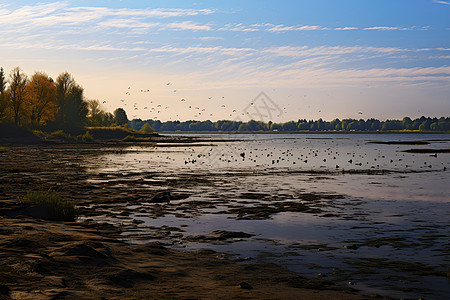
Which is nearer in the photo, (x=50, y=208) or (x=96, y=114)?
(x=50, y=208)

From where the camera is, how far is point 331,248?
11.2m

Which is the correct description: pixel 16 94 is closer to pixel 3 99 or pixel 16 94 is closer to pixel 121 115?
pixel 3 99

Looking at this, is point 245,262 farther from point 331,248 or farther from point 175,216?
point 175,216

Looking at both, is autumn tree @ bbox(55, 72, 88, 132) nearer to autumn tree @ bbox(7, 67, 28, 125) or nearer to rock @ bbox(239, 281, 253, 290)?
autumn tree @ bbox(7, 67, 28, 125)

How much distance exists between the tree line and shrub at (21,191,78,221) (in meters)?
73.5

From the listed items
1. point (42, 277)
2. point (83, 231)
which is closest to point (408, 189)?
point (83, 231)

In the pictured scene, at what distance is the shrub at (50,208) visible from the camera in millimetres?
14273

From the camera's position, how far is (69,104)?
105 m

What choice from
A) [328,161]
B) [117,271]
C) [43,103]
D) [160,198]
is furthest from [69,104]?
[117,271]

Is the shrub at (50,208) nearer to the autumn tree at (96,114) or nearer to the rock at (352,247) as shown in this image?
the rock at (352,247)

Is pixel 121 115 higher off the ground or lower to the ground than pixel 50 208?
higher

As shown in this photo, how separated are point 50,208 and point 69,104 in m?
96.9

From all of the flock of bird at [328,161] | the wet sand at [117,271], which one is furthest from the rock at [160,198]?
the flock of bird at [328,161]

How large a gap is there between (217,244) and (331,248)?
3.00 meters
